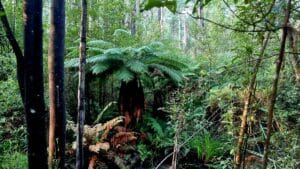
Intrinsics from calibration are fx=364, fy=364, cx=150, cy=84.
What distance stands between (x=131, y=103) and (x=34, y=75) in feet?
13.6

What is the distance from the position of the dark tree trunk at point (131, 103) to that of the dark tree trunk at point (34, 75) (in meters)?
4.04

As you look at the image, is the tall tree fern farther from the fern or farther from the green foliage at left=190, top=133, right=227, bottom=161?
the green foliage at left=190, top=133, right=227, bottom=161

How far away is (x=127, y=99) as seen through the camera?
7223mm

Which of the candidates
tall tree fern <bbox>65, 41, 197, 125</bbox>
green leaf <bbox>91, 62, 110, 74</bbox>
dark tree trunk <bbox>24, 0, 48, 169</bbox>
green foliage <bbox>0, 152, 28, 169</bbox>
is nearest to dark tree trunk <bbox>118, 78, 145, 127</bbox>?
tall tree fern <bbox>65, 41, 197, 125</bbox>

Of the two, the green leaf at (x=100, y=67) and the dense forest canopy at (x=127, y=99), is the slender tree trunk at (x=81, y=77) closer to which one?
the dense forest canopy at (x=127, y=99)

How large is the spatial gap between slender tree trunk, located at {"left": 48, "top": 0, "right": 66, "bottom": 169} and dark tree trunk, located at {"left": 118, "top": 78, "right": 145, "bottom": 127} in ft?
8.05

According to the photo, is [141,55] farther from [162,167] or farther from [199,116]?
[162,167]

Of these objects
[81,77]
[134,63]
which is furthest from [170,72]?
[81,77]

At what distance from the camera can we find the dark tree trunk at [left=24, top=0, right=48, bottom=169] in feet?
10.1

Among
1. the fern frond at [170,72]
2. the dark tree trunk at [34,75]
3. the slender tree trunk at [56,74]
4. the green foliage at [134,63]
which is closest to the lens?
the dark tree trunk at [34,75]

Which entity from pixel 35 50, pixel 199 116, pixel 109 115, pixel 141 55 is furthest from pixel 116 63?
pixel 35 50

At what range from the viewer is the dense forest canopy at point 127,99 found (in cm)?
311

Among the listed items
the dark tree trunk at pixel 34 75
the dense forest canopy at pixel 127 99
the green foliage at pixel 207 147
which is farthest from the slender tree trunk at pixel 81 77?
the green foliage at pixel 207 147

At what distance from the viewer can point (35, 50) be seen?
3.10 metres
